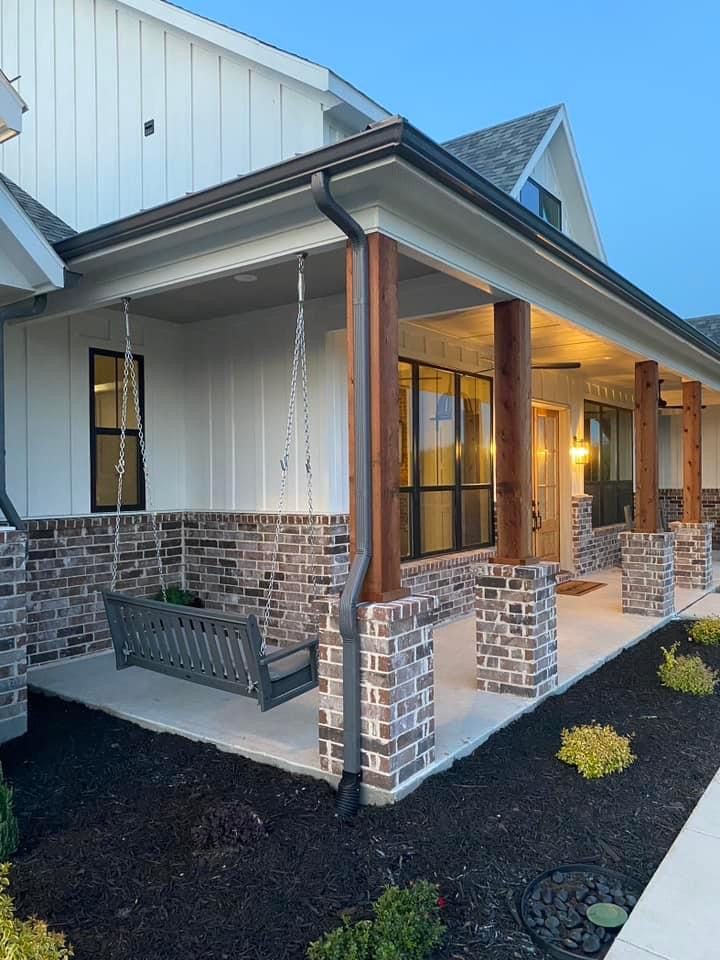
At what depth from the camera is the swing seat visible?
392 centimetres

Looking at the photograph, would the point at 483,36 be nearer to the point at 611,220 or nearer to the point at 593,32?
the point at 593,32

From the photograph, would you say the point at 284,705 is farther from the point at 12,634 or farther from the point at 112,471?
the point at 112,471

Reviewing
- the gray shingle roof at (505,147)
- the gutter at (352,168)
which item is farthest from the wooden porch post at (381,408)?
the gray shingle roof at (505,147)

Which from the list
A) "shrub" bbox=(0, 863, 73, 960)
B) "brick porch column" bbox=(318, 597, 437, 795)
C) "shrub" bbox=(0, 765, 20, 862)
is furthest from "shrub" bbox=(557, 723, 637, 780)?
"shrub" bbox=(0, 765, 20, 862)

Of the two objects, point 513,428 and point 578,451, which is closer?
point 513,428

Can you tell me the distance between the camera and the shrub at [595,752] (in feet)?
13.0

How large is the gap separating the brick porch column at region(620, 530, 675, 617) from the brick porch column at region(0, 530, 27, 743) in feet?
20.1

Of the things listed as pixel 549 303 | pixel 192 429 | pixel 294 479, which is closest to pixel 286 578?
pixel 294 479

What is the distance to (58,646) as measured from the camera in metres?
6.19

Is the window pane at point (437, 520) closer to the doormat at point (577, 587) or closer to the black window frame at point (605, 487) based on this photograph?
the doormat at point (577, 587)

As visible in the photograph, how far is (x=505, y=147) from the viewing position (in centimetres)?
967

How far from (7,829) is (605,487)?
10535 mm

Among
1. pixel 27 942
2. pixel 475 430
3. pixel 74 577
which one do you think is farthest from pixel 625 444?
pixel 27 942

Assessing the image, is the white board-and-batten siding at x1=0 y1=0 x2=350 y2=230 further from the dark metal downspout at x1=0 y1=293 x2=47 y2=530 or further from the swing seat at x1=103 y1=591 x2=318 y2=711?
the swing seat at x1=103 y1=591 x2=318 y2=711
